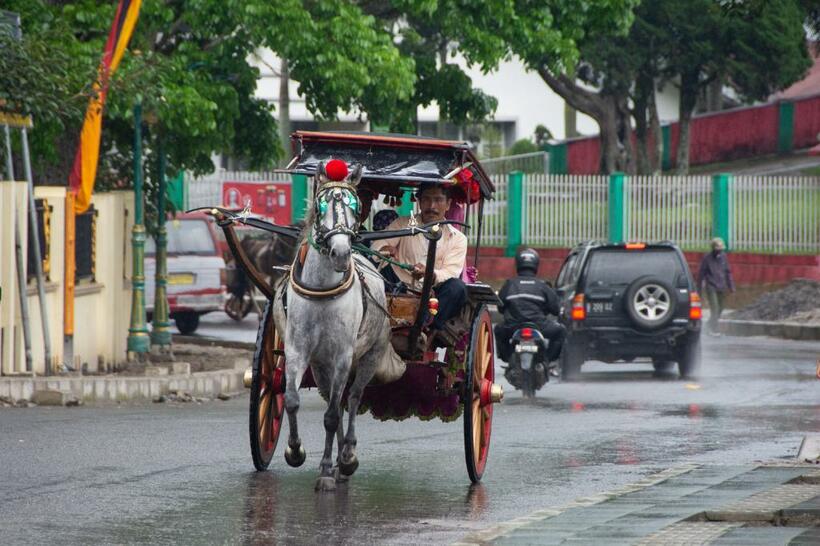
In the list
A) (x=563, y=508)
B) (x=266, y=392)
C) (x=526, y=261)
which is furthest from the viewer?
(x=526, y=261)

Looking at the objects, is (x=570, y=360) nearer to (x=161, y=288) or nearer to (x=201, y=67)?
(x=161, y=288)

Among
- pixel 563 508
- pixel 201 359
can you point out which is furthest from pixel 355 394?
pixel 201 359

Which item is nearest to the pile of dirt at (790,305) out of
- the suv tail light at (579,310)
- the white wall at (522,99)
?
the suv tail light at (579,310)

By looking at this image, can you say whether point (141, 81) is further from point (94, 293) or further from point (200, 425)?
point (200, 425)

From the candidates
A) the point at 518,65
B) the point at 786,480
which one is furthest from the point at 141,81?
the point at 518,65

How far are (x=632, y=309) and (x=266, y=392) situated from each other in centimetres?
1106

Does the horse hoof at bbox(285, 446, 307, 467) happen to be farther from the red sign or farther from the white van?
the red sign

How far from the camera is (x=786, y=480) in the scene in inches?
459

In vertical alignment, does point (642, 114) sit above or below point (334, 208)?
above

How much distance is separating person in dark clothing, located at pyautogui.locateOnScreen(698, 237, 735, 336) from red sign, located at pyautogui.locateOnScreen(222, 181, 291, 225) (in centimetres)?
1163

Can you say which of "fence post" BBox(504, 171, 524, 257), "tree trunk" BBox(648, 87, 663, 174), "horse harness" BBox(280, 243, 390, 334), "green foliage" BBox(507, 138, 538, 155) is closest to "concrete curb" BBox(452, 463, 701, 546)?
"horse harness" BBox(280, 243, 390, 334)

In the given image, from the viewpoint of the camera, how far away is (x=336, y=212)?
10602mm

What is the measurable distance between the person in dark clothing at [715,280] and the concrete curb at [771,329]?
0.93ft

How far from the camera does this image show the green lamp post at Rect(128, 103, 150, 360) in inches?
811
